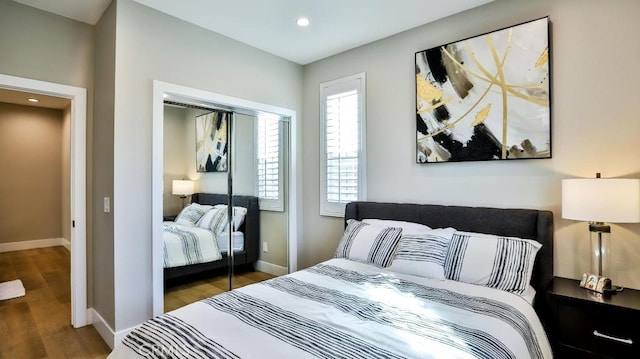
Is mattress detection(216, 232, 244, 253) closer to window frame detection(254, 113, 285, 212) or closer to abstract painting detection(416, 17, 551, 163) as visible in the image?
window frame detection(254, 113, 285, 212)

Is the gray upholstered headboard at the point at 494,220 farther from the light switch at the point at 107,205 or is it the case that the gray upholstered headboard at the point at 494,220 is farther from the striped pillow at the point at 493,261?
the light switch at the point at 107,205

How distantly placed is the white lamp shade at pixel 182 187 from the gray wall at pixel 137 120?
247 millimetres

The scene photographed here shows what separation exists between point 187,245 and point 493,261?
2.60 meters

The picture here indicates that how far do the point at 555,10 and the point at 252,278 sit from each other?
3738 mm

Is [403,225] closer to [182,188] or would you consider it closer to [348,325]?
[348,325]

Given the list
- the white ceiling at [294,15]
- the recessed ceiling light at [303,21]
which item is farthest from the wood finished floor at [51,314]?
the recessed ceiling light at [303,21]

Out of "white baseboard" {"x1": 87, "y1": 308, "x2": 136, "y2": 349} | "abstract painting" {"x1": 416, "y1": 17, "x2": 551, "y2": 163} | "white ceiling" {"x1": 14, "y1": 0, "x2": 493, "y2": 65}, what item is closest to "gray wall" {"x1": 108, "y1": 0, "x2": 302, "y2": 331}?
"white baseboard" {"x1": 87, "y1": 308, "x2": 136, "y2": 349}

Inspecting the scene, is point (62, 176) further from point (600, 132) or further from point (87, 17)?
point (600, 132)

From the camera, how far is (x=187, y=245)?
3111 mm

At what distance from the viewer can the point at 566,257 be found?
2332mm

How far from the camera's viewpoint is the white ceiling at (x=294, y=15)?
266 cm

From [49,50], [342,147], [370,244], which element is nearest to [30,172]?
[49,50]

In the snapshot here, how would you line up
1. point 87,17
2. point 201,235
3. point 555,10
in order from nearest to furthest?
1. point 555,10
2. point 87,17
3. point 201,235

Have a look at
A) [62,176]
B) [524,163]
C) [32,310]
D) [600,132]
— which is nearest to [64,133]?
[62,176]
